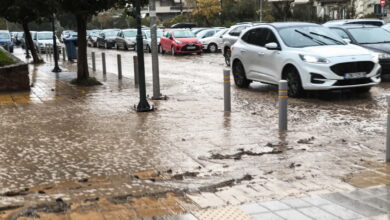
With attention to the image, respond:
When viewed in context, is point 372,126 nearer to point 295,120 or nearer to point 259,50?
point 295,120

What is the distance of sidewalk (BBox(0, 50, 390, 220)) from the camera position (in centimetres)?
519

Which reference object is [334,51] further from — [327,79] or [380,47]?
[380,47]

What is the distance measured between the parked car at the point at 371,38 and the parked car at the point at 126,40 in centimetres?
2486

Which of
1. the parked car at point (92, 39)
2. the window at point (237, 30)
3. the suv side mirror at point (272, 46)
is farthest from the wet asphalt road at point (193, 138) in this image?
the parked car at point (92, 39)

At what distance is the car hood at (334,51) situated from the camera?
1173cm

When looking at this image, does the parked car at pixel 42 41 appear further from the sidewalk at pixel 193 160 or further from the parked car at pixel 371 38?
the sidewalk at pixel 193 160

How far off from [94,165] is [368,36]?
11411 millimetres

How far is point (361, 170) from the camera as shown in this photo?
628 centimetres

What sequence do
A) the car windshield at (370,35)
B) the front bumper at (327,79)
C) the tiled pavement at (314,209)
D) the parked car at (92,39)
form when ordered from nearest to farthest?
1. the tiled pavement at (314,209)
2. the front bumper at (327,79)
3. the car windshield at (370,35)
4. the parked car at (92,39)

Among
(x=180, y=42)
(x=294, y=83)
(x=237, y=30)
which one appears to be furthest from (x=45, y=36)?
(x=294, y=83)

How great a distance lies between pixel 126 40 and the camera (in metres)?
→ 39.7

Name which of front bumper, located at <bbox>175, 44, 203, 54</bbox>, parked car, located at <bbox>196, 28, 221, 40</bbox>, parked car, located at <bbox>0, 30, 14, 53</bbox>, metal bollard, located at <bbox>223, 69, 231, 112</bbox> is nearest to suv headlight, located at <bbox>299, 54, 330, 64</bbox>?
metal bollard, located at <bbox>223, 69, 231, 112</bbox>

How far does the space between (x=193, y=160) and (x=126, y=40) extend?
33.7 meters

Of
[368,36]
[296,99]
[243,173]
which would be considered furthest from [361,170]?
[368,36]
